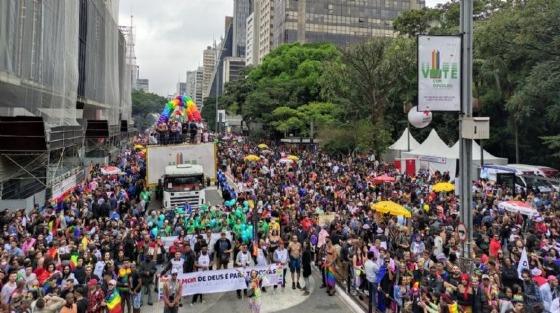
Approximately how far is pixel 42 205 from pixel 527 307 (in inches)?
667

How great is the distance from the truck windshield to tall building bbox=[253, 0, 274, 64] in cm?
11026

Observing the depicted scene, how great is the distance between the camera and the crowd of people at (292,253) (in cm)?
930

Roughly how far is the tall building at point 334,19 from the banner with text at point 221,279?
102151 mm

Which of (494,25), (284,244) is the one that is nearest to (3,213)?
(284,244)

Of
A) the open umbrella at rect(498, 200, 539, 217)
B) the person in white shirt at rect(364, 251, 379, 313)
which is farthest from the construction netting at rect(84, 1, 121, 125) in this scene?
the person in white shirt at rect(364, 251, 379, 313)

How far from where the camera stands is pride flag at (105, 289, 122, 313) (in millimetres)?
9648

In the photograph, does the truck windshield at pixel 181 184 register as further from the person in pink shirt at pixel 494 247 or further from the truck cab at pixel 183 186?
the person in pink shirt at pixel 494 247

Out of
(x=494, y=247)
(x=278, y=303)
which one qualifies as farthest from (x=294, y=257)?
(x=494, y=247)

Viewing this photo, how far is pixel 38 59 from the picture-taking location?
20219 mm

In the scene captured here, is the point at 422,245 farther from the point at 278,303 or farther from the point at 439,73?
the point at 439,73

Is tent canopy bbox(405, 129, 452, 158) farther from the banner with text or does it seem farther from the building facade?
the building facade

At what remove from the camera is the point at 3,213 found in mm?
15625

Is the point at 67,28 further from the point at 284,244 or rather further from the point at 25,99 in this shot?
the point at 284,244

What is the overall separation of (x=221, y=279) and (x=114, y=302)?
2.96 meters
